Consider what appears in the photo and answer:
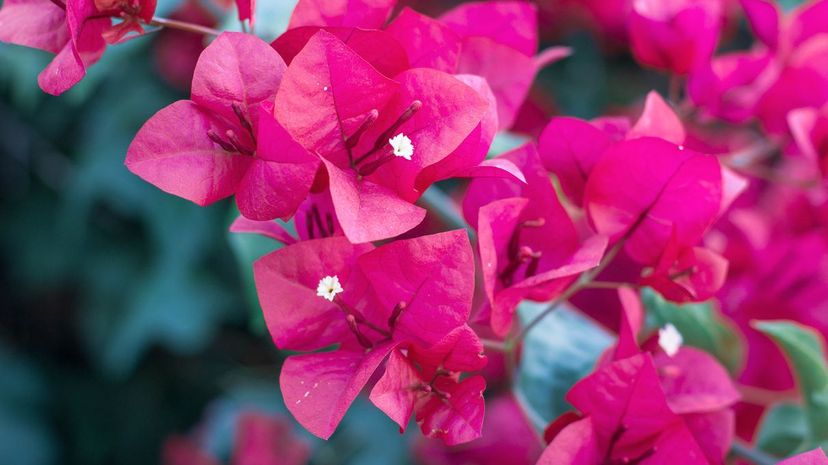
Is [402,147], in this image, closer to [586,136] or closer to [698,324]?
[586,136]

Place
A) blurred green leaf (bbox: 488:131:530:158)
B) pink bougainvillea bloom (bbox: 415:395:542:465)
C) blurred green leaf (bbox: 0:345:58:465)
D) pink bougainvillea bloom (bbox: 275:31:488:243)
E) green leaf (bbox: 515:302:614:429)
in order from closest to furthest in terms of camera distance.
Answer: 1. pink bougainvillea bloom (bbox: 275:31:488:243)
2. green leaf (bbox: 515:302:614:429)
3. blurred green leaf (bbox: 488:131:530:158)
4. pink bougainvillea bloom (bbox: 415:395:542:465)
5. blurred green leaf (bbox: 0:345:58:465)

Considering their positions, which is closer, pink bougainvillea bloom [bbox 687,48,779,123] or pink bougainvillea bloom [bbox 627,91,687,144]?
pink bougainvillea bloom [bbox 627,91,687,144]

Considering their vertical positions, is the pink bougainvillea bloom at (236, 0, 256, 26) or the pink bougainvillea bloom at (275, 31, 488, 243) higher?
the pink bougainvillea bloom at (236, 0, 256, 26)

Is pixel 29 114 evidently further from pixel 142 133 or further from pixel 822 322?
pixel 822 322

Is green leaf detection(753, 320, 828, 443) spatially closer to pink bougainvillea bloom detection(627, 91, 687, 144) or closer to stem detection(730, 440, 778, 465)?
stem detection(730, 440, 778, 465)

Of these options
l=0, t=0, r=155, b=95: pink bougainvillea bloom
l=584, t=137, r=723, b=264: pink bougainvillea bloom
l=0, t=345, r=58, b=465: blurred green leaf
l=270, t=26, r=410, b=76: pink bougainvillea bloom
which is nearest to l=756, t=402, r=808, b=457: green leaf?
l=584, t=137, r=723, b=264: pink bougainvillea bloom

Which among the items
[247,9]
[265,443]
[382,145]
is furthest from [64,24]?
[265,443]

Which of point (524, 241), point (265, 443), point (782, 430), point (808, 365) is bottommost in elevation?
point (265, 443)
